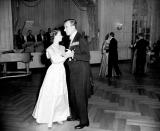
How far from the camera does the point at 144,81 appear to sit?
22.3 feet

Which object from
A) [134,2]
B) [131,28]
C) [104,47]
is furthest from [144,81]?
[134,2]

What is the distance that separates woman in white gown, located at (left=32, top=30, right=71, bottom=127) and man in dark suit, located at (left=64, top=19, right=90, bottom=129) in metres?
0.19

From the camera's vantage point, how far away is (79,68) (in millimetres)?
3230

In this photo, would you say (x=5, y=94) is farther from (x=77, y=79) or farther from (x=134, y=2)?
(x=134, y=2)

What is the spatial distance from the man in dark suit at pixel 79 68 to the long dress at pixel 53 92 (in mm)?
192

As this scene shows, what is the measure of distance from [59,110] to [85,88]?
58 cm

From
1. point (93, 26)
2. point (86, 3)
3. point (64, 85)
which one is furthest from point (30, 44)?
point (64, 85)

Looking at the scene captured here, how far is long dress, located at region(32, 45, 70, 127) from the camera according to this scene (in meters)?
3.35

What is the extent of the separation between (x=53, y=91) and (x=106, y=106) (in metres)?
1.42

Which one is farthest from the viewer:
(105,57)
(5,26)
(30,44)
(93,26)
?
(93,26)

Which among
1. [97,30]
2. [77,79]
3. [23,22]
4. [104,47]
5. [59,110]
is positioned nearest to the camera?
[77,79]

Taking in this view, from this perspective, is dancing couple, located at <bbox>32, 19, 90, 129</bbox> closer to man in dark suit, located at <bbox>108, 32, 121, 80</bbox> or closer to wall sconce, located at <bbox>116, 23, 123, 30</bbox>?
man in dark suit, located at <bbox>108, 32, 121, 80</bbox>

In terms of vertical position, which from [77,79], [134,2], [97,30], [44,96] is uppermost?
[134,2]

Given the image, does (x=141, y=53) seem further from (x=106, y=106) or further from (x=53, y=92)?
(x=53, y=92)
